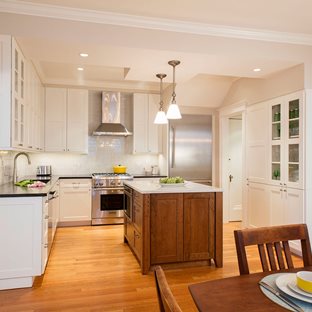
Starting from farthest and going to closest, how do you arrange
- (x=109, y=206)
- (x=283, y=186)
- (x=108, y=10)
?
(x=109, y=206), (x=283, y=186), (x=108, y=10)

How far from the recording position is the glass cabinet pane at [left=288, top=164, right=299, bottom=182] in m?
3.73

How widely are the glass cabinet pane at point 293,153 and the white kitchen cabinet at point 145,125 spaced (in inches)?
111

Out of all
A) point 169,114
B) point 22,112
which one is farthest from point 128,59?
point 22,112

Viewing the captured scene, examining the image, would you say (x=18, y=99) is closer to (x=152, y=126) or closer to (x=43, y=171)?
(x=43, y=171)

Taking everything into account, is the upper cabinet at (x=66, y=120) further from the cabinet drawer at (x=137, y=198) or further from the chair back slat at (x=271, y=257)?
the chair back slat at (x=271, y=257)

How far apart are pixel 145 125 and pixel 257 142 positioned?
240 centimetres

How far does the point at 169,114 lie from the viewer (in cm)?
339

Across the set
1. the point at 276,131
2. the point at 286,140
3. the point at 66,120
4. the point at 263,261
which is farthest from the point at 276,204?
the point at 66,120

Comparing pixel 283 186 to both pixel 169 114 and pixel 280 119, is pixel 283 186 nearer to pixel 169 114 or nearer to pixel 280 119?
pixel 280 119

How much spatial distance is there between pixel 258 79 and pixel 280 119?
2.77 feet

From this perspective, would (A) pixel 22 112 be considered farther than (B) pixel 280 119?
No

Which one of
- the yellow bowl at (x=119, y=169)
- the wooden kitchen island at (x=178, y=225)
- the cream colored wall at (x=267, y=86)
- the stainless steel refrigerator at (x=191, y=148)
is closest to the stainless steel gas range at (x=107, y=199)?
the yellow bowl at (x=119, y=169)

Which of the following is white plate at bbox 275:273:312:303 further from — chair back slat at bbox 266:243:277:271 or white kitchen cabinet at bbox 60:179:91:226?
white kitchen cabinet at bbox 60:179:91:226

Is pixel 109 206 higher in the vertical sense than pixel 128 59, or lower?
lower
